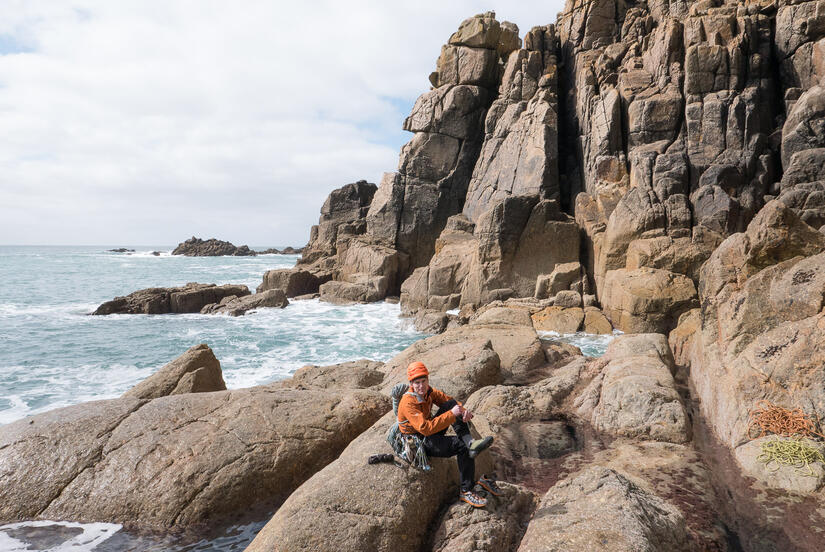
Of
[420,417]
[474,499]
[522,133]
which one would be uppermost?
[522,133]

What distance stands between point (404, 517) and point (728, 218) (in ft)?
68.2

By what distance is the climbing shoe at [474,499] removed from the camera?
→ 519 centimetres

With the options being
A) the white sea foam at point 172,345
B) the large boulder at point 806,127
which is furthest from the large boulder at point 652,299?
the large boulder at point 806,127

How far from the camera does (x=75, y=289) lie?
1815 inches

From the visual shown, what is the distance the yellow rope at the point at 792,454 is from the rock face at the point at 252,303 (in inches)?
1127

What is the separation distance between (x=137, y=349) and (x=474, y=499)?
21551mm

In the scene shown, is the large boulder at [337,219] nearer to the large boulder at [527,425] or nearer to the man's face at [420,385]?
the large boulder at [527,425]

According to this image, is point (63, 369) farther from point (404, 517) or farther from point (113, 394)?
point (404, 517)

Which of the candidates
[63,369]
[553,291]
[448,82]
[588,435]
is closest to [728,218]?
[553,291]

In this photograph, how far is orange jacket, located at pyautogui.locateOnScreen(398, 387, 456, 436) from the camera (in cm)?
521

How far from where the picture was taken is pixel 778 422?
6.68 metres

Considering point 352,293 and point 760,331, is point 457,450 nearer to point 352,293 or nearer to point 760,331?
point 760,331

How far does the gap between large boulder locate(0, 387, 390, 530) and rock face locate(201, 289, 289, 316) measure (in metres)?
23.4

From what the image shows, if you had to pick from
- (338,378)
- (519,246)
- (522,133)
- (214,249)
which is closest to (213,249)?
(214,249)
